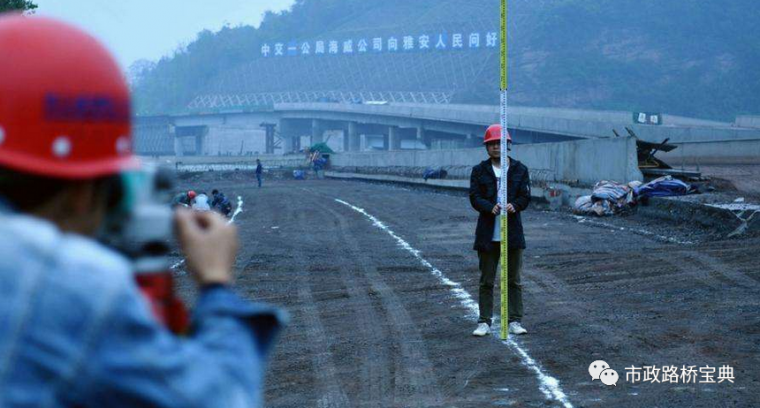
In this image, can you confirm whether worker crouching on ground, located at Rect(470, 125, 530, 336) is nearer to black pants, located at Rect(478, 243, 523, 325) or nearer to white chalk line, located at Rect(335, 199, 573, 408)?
black pants, located at Rect(478, 243, 523, 325)

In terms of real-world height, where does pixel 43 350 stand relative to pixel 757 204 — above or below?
above

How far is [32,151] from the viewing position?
1937mm

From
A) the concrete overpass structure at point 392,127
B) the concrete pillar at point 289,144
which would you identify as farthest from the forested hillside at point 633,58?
the concrete pillar at point 289,144

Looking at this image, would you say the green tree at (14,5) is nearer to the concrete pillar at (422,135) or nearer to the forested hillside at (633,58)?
the concrete pillar at (422,135)

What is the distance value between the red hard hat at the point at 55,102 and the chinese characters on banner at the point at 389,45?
529 ft

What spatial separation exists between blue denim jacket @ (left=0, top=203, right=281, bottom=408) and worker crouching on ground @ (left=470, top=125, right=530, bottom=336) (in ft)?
33.8

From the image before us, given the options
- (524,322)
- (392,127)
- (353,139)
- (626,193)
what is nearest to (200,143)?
(353,139)

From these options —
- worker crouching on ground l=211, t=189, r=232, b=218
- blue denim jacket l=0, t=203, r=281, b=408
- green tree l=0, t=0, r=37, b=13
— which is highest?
green tree l=0, t=0, r=37, b=13

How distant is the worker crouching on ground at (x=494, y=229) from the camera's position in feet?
39.9

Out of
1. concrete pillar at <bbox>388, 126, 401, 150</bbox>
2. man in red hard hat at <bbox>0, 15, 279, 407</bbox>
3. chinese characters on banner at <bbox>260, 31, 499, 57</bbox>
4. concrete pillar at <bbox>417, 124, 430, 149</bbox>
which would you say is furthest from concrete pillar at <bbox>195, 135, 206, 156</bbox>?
man in red hard hat at <bbox>0, 15, 279, 407</bbox>

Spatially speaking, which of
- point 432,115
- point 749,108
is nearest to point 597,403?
point 432,115

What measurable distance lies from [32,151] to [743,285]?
14926 millimetres

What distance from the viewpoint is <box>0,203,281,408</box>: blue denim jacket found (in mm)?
1768

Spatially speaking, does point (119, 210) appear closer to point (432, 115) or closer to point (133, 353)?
point (133, 353)
